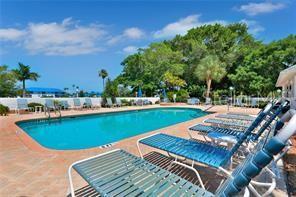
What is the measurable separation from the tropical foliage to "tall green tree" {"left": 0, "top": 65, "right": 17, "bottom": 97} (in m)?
15.2

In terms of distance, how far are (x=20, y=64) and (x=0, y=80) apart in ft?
13.3

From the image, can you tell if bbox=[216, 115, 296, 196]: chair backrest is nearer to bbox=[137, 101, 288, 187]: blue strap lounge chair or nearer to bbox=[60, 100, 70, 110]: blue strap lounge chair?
bbox=[137, 101, 288, 187]: blue strap lounge chair

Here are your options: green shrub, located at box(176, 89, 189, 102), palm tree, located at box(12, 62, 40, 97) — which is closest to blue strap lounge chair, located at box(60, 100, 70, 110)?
green shrub, located at box(176, 89, 189, 102)

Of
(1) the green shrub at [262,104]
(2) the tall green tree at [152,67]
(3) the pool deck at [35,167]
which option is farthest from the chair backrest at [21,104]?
(1) the green shrub at [262,104]

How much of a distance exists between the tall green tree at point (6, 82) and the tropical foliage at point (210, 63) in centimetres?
1515

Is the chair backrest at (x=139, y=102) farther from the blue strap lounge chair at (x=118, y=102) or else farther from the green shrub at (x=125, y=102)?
the blue strap lounge chair at (x=118, y=102)

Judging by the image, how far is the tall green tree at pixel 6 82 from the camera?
30208 millimetres

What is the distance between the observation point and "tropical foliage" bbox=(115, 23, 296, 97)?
946 inches

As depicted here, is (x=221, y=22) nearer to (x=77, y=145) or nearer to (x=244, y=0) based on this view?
(x=244, y=0)

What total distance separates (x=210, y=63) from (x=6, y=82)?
28.0 m

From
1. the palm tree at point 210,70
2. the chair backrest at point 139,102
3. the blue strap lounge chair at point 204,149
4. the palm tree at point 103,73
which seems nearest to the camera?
the blue strap lounge chair at point 204,149

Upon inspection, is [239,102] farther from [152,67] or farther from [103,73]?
[103,73]

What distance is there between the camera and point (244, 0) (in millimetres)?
19016

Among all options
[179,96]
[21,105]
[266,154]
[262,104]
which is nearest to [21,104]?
[21,105]
